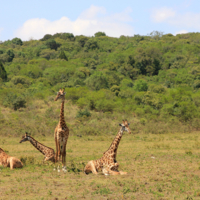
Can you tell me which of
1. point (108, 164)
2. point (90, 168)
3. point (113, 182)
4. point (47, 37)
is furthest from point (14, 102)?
point (47, 37)

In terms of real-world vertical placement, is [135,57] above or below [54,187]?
above

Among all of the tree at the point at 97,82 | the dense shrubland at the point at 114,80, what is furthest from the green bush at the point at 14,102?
the tree at the point at 97,82

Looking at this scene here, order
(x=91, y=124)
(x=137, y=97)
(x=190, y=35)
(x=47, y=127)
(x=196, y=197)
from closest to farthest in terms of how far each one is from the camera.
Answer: (x=196, y=197)
(x=47, y=127)
(x=91, y=124)
(x=137, y=97)
(x=190, y=35)

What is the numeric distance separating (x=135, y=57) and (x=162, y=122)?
33705 millimetres

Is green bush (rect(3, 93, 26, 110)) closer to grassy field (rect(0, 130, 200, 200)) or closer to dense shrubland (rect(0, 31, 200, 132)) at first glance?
dense shrubland (rect(0, 31, 200, 132))

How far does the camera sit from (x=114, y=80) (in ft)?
153

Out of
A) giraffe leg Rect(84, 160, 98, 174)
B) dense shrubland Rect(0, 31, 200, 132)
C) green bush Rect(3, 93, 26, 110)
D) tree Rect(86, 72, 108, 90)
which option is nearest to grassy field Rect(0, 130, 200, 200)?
giraffe leg Rect(84, 160, 98, 174)

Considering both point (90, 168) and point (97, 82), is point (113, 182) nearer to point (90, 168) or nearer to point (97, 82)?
point (90, 168)

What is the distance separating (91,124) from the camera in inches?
993

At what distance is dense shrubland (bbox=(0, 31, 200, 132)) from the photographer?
99.8ft

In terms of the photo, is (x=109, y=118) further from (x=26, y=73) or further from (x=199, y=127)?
(x=26, y=73)

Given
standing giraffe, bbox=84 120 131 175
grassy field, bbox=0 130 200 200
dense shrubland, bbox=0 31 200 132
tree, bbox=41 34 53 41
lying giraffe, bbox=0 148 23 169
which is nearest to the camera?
grassy field, bbox=0 130 200 200

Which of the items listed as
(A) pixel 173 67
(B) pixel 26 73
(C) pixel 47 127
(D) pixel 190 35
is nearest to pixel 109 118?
(C) pixel 47 127

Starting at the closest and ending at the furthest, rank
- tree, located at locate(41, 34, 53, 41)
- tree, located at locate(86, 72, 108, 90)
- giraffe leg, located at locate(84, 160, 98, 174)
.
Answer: giraffe leg, located at locate(84, 160, 98, 174) → tree, located at locate(86, 72, 108, 90) → tree, located at locate(41, 34, 53, 41)
